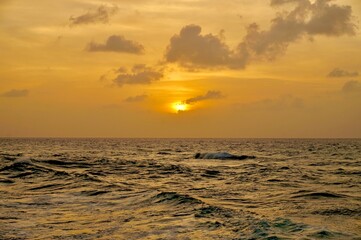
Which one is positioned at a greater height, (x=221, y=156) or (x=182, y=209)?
(x=182, y=209)

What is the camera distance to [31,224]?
15.5 meters

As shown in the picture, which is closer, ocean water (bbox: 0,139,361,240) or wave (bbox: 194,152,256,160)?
ocean water (bbox: 0,139,361,240)

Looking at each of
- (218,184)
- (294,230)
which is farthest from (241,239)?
(218,184)

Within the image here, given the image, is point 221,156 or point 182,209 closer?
point 182,209

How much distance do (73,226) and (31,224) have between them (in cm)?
170

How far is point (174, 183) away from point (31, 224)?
1622 centimetres

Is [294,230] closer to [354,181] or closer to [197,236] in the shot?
[197,236]

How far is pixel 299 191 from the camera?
2514 cm

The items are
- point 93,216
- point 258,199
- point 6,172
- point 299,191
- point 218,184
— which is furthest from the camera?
point 6,172

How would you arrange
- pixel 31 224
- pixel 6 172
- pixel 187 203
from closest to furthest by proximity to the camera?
pixel 31 224 → pixel 187 203 → pixel 6 172

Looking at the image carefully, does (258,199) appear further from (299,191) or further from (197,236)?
(197,236)

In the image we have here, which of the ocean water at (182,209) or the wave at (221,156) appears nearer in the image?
the ocean water at (182,209)

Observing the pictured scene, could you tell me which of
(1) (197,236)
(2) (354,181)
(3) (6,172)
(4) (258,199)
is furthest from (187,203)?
(3) (6,172)

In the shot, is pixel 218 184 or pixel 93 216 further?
pixel 218 184
